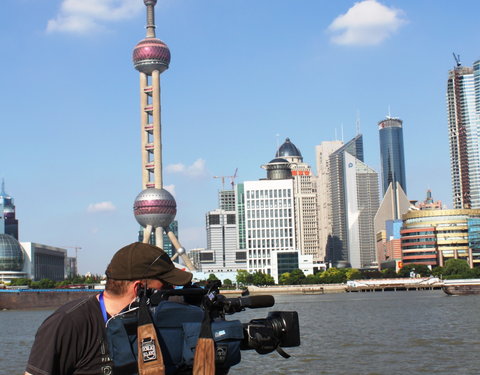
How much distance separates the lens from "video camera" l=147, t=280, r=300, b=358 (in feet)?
19.0

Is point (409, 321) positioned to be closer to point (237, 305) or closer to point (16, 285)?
point (237, 305)

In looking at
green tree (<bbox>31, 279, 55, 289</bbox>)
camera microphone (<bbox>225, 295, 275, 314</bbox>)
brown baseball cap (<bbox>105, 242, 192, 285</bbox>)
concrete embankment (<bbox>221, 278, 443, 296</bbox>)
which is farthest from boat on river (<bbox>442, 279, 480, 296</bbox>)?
brown baseball cap (<bbox>105, 242, 192, 285</bbox>)

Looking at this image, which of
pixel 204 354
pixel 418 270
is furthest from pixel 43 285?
pixel 204 354

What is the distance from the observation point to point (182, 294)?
19.0 feet

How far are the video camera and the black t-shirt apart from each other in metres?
0.49

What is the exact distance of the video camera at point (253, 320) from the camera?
5805 mm

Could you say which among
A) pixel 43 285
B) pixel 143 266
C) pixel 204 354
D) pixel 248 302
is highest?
pixel 43 285

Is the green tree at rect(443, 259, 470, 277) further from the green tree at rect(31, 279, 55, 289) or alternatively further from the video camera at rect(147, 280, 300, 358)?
the video camera at rect(147, 280, 300, 358)

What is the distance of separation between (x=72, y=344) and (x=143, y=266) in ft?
2.53

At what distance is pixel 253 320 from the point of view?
6.04m

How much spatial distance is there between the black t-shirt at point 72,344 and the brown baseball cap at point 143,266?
341 millimetres

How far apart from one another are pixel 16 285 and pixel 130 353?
194m

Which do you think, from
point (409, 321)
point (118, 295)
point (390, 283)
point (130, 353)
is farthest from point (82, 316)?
point (390, 283)

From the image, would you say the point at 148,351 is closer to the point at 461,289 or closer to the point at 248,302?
the point at 248,302
